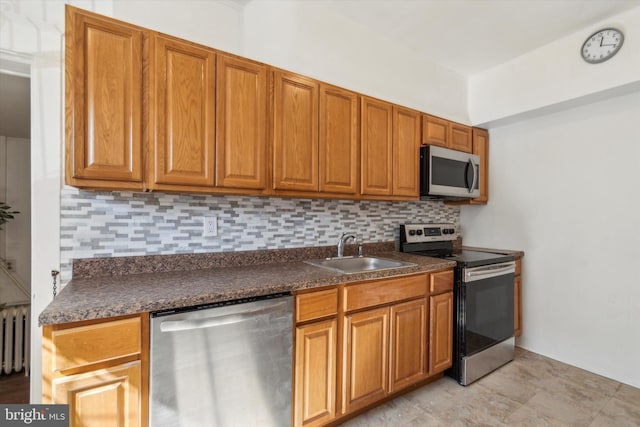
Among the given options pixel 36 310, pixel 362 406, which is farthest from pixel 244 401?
pixel 36 310

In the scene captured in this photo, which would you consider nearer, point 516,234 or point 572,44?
point 572,44

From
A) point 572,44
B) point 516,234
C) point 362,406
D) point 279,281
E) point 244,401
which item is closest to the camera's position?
point 244,401

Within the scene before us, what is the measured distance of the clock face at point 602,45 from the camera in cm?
216

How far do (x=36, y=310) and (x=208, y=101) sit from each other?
1.33 m

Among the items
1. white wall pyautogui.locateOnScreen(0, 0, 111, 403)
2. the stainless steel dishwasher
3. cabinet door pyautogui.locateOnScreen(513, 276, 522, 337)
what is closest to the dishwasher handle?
the stainless steel dishwasher

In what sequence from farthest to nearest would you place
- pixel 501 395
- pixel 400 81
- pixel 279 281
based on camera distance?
1. pixel 400 81
2. pixel 501 395
3. pixel 279 281

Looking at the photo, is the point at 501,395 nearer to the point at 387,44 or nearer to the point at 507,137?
the point at 507,137

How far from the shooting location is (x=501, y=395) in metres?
2.14

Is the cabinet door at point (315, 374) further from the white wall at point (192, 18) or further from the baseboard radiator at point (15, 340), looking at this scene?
the baseboard radiator at point (15, 340)

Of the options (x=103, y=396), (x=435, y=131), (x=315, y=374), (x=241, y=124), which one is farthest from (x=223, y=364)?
(x=435, y=131)

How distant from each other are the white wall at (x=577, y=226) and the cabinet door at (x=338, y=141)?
6.13 feet

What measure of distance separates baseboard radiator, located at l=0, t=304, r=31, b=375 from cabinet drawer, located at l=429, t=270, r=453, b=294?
3284 millimetres

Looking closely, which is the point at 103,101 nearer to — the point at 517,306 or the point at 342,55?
the point at 342,55

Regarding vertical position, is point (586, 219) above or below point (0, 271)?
above
